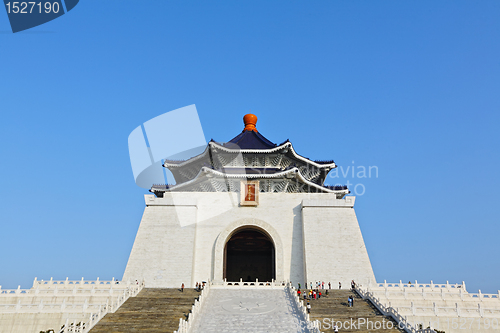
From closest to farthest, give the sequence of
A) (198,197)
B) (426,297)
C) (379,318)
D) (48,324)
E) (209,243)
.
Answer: (379,318) → (48,324) → (426,297) → (209,243) → (198,197)

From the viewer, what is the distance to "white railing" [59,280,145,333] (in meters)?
13.2

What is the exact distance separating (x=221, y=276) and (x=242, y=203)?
4.99 m

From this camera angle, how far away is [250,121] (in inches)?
1389

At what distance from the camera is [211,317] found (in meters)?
15.8

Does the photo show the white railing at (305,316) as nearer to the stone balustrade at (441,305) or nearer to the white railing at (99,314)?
the stone balustrade at (441,305)

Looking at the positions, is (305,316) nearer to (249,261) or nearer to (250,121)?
(249,261)

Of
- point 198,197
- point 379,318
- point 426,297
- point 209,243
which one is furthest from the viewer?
point 198,197

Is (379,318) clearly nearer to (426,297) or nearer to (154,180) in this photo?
(426,297)

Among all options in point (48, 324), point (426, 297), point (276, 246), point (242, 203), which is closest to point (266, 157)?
point (242, 203)

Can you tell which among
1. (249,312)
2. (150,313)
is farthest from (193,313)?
(249,312)

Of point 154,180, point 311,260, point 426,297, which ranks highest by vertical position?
point 154,180

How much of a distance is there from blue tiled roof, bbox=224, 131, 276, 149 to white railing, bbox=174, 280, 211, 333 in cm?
1342

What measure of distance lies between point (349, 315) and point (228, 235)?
11.1m

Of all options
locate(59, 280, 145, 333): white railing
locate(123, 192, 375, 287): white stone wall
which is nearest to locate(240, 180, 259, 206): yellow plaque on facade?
locate(123, 192, 375, 287): white stone wall
